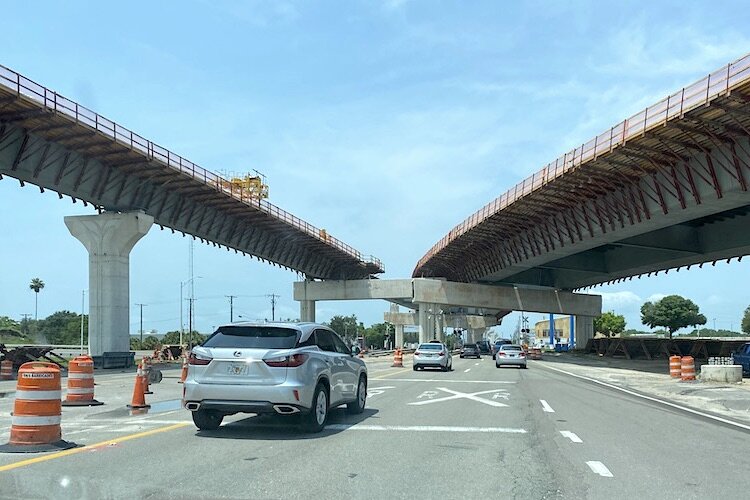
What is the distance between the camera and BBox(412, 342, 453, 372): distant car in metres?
33.7

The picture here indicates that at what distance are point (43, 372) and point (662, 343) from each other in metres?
56.9

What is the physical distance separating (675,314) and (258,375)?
12098 centimetres

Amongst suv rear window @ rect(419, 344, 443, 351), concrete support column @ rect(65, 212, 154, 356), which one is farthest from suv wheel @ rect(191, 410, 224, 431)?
concrete support column @ rect(65, 212, 154, 356)

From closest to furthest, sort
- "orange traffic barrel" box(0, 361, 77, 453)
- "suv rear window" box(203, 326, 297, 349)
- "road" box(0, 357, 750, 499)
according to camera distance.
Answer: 1. "road" box(0, 357, 750, 499)
2. "orange traffic barrel" box(0, 361, 77, 453)
3. "suv rear window" box(203, 326, 297, 349)

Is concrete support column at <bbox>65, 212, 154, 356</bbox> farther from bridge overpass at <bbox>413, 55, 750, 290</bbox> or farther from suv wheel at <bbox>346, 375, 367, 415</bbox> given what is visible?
suv wheel at <bbox>346, 375, 367, 415</bbox>

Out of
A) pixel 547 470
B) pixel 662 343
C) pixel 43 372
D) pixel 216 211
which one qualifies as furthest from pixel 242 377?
pixel 662 343

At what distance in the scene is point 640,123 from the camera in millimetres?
27922

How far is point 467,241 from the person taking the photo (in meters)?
58.8

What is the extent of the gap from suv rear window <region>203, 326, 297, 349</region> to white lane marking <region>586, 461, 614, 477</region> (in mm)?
4602

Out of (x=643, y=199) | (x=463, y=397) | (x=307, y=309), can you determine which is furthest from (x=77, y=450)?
(x=307, y=309)

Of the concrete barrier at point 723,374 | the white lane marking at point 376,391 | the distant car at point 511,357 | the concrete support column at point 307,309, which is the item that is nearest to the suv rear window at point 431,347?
the distant car at point 511,357

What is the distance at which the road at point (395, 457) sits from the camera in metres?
7.35

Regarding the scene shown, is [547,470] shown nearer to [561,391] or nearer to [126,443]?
[126,443]

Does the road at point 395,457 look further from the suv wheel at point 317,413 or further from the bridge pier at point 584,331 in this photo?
the bridge pier at point 584,331
